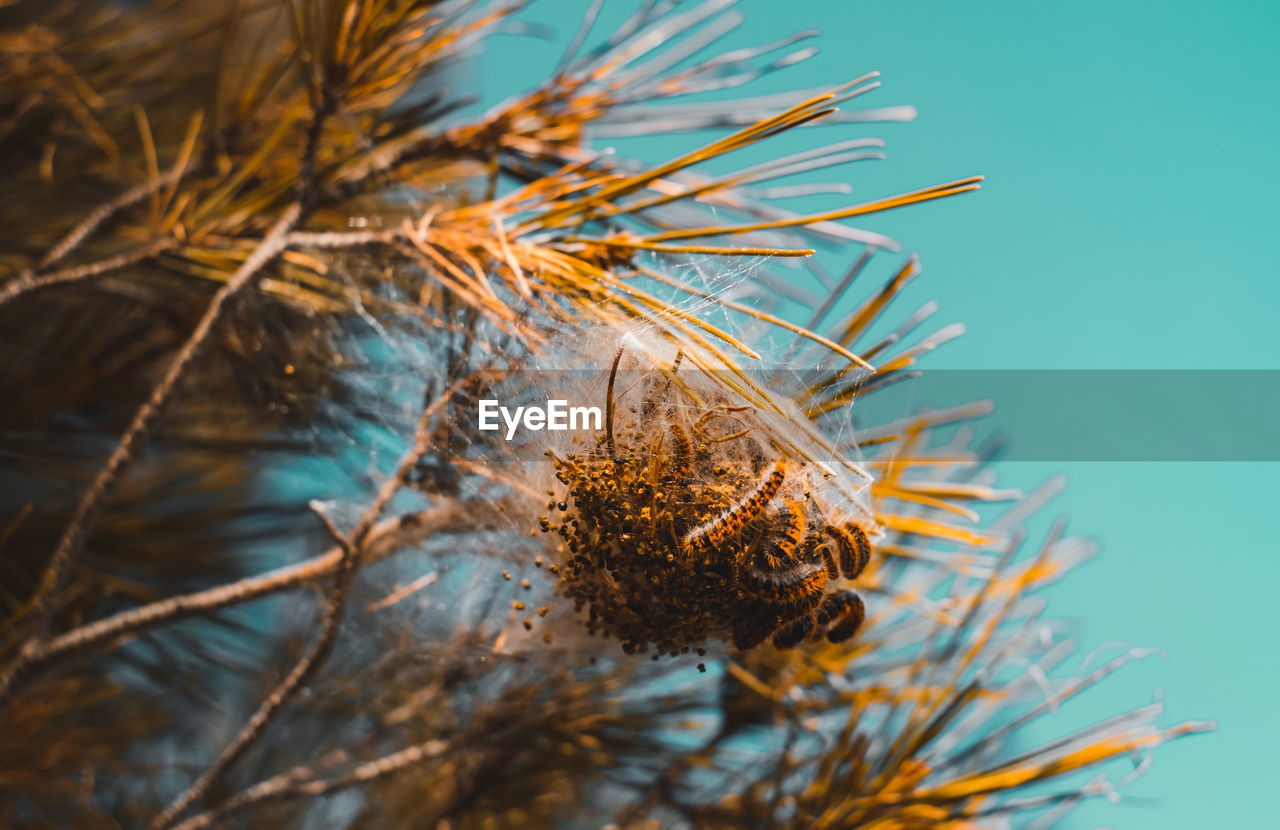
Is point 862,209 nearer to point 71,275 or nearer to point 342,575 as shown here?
point 342,575

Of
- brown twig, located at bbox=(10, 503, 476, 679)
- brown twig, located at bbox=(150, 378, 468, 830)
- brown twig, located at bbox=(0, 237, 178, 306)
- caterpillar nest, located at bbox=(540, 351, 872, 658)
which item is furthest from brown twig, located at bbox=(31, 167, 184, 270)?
caterpillar nest, located at bbox=(540, 351, 872, 658)

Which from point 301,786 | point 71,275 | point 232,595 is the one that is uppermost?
point 71,275

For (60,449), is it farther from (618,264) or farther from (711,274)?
(711,274)

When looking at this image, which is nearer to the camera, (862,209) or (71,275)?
(862,209)

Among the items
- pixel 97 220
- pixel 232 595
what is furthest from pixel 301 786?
pixel 97 220

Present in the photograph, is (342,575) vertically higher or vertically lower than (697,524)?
lower

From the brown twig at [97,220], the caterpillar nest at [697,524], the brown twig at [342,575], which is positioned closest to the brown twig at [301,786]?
the brown twig at [342,575]
